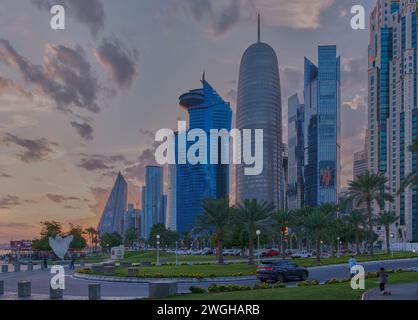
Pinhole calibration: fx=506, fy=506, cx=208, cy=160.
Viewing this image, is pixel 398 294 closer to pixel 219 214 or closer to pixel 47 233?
pixel 219 214

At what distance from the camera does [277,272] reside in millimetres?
35719

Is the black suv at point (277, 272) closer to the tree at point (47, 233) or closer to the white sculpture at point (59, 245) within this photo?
the white sculpture at point (59, 245)

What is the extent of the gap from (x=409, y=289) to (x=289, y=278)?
523 inches

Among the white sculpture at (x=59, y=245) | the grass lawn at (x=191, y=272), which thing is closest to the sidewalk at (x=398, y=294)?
the grass lawn at (x=191, y=272)

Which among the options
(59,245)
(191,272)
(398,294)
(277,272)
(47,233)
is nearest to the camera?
(398,294)

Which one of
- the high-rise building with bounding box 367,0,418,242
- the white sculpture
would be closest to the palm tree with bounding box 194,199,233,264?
the white sculpture

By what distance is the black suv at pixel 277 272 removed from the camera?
117ft

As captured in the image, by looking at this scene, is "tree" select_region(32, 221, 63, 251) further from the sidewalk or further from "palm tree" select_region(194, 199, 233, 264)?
the sidewalk

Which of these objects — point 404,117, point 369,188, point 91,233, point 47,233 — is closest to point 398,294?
point 369,188

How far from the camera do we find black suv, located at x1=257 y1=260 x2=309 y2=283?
35719 millimetres
